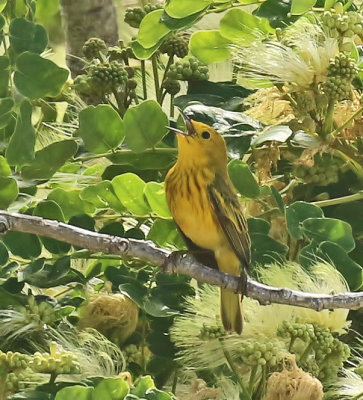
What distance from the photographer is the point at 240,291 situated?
102 centimetres

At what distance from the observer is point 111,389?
899 mm

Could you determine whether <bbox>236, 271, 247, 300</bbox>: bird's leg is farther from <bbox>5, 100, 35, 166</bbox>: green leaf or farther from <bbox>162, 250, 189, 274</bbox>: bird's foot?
<bbox>5, 100, 35, 166</bbox>: green leaf

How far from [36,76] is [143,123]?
4.9 inches

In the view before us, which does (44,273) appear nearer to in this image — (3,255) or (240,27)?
(3,255)

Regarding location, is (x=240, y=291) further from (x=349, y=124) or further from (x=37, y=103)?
(x=37, y=103)

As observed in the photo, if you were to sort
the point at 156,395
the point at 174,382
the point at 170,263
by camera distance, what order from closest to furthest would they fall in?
the point at 156,395 → the point at 170,263 → the point at 174,382

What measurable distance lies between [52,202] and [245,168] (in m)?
0.21

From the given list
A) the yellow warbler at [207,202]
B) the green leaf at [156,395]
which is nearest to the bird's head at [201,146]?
the yellow warbler at [207,202]

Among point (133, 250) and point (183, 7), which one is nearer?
point (133, 250)

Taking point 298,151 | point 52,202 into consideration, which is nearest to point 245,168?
point 298,151

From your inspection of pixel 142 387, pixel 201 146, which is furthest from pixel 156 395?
pixel 201 146

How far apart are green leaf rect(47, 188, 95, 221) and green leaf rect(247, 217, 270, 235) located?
0.18m

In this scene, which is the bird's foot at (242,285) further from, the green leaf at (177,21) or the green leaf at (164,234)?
the green leaf at (177,21)

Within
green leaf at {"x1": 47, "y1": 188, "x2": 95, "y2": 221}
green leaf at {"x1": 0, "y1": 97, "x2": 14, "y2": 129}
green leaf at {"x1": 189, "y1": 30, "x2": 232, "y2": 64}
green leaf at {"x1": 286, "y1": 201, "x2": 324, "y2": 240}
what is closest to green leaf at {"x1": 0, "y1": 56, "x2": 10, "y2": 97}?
green leaf at {"x1": 0, "y1": 97, "x2": 14, "y2": 129}
